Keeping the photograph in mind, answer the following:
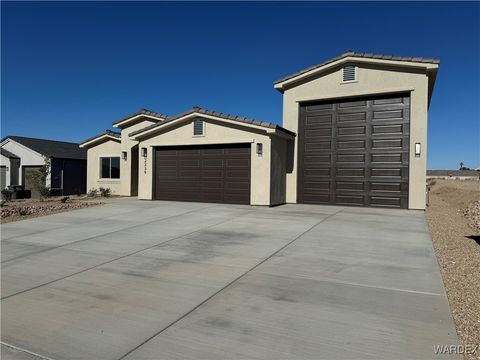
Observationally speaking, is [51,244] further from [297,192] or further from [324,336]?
[297,192]

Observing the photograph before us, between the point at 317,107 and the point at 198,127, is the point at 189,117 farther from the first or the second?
the point at 317,107

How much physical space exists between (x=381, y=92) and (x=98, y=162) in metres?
16.4

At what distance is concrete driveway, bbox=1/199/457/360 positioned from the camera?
3.15m

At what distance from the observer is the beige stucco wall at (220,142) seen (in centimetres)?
1336

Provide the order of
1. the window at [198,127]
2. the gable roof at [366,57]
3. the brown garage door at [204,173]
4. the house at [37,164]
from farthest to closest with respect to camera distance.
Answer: the house at [37,164]
the window at [198,127]
the brown garage door at [204,173]
the gable roof at [366,57]

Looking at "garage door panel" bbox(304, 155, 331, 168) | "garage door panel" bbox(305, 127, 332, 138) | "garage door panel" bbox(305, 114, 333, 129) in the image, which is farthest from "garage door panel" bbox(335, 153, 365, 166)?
"garage door panel" bbox(305, 114, 333, 129)

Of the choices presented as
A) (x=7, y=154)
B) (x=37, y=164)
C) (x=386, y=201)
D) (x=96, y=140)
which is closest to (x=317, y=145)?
(x=386, y=201)

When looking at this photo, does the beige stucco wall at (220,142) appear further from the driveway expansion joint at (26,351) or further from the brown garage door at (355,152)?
the driveway expansion joint at (26,351)

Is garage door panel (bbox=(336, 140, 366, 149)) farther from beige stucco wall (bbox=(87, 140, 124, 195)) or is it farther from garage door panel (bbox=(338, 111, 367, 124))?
beige stucco wall (bbox=(87, 140, 124, 195))

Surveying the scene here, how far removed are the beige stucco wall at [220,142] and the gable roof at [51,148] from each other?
12.8 m

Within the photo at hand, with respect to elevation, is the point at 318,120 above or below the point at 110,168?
above

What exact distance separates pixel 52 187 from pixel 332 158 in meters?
20.0

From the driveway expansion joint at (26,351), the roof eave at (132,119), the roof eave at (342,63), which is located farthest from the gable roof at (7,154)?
the driveway expansion joint at (26,351)

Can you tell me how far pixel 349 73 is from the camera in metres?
13.8
